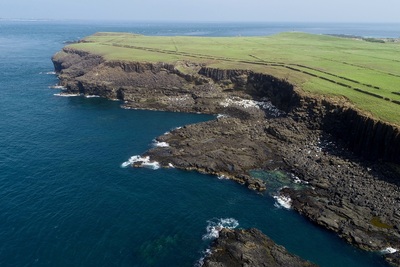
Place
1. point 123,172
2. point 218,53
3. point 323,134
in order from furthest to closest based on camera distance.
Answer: point 218,53, point 323,134, point 123,172

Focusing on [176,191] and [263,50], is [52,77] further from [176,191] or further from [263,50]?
[176,191]

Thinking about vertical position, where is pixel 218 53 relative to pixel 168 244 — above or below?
above

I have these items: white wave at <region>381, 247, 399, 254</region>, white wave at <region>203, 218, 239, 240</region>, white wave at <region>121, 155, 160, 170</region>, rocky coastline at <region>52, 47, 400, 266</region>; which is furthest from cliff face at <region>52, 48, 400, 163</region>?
white wave at <region>121, 155, 160, 170</region>

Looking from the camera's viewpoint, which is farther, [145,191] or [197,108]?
[197,108]

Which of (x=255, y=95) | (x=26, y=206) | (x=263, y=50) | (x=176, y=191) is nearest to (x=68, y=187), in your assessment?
(x=26, y=206)

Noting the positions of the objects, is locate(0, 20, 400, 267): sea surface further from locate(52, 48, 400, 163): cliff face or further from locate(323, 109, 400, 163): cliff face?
locate(52, 48, 400, 163): cliff face

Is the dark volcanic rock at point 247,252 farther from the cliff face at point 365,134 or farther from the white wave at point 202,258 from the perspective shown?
the cliff face at point 365,134
